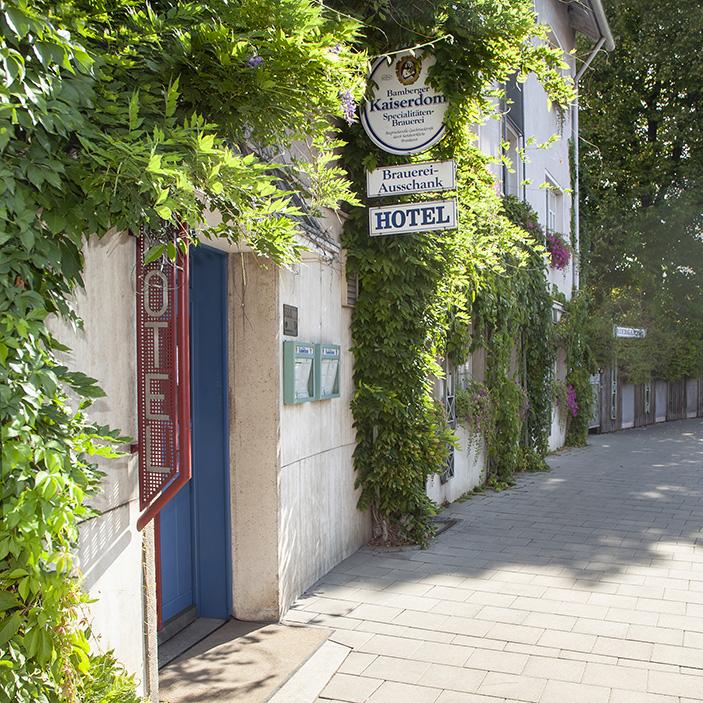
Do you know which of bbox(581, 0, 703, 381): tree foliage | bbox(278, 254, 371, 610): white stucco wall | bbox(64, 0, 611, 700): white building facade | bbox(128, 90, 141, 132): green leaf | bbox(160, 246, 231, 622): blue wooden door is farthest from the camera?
bbox(581, 0, 703, 381): tree foliage

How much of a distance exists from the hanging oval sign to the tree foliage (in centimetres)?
1923

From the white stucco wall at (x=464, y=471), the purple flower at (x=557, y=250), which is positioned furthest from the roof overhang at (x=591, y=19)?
the white stucco wall at (x=464, y=471)

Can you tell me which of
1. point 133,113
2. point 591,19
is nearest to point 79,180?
point 133,113

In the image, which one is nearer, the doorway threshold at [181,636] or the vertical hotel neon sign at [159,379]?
the vertical hotel neon sign at [159,379]

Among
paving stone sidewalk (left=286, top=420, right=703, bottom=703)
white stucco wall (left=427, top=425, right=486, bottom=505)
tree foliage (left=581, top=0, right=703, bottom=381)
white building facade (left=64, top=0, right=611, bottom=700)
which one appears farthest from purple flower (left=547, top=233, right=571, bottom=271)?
tree foliage (left=581, top=0, right=703, bottom=381)

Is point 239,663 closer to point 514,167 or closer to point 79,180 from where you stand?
point 79,180

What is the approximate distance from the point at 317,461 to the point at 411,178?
2.31 metres

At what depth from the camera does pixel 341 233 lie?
22.1 feet

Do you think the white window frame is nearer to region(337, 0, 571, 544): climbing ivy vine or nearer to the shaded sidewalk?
region(337, 0, 571, 544): climbing ivy vine

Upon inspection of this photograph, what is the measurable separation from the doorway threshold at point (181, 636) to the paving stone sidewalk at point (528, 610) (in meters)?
0.55

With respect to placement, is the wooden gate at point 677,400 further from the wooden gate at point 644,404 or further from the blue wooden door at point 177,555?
the blue wooden door at point 177,555

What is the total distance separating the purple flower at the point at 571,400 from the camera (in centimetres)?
1574

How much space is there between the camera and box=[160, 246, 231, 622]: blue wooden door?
5.38 metres

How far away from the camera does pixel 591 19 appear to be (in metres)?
16.4
